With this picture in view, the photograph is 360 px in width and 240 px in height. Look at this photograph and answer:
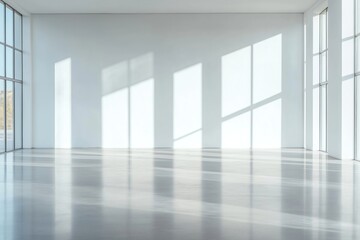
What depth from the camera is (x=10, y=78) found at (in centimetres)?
2153

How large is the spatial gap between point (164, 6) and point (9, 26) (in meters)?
6.69

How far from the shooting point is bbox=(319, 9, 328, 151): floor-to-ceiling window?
2147 centimetres

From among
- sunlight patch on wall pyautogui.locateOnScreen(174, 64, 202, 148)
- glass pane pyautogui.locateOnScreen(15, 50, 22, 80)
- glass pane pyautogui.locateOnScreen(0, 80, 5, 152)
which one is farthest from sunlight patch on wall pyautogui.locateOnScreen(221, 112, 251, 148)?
glass pane pyautogui.locateOnScreen(0, 80, 5, 152)

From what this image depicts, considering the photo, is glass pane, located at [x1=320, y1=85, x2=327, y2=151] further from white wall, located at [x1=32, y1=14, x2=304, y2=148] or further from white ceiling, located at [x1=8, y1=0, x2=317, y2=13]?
white ceiling, located at [x1=8, y1=0, x2=317, y2=13]

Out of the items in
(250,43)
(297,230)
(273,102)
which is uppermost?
(250,43)

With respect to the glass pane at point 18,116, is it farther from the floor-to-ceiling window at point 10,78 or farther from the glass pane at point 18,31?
the glass pane at point 18,31

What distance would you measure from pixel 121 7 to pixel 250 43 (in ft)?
20.5

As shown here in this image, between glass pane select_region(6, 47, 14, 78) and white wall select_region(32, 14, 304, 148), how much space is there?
1923 mm

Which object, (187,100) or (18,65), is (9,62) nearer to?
(18,65)

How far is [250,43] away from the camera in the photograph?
24016 millimetres

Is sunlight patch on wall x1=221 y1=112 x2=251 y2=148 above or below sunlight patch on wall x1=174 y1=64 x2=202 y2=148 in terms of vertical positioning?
below

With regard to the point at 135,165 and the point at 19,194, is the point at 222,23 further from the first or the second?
the point at 19,194

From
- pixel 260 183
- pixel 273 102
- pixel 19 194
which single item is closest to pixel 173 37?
pixel 273 102

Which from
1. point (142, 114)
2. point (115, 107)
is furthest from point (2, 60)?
point (142, 114)
